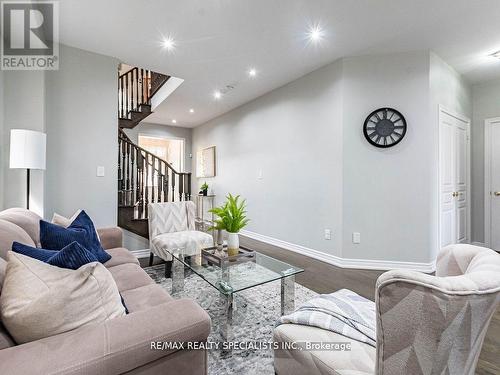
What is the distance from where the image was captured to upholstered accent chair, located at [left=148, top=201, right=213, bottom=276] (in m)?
2.93

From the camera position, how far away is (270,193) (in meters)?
4.68

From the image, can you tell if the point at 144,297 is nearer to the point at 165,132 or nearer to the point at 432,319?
the point at 432,319

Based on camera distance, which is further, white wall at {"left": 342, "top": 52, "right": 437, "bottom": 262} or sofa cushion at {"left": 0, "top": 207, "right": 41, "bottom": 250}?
white wall at {"left": 342, "top": 52, "right": 437, "bottom": 262}

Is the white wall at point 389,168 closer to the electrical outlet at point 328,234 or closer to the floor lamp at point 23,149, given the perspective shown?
the electrical outlet at point 328,234

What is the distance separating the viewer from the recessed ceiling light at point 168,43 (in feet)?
9.77

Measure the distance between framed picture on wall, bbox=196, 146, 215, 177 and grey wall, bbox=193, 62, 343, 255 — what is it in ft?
2.58

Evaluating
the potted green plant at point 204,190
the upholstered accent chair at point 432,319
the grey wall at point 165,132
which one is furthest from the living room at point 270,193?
→ the potted green plant at point 204,190

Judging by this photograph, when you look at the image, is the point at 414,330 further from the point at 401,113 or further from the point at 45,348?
the point at 401,113

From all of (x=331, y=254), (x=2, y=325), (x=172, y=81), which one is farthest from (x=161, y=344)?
(x=172, y=81)

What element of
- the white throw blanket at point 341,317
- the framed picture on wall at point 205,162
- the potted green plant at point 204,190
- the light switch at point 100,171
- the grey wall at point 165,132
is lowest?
Result: the white throw blanket at point 341,317

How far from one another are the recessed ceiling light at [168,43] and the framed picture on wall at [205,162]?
3.37m

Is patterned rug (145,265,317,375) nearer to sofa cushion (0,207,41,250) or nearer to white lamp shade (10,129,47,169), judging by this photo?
sofa cushion (0,207,41,250)

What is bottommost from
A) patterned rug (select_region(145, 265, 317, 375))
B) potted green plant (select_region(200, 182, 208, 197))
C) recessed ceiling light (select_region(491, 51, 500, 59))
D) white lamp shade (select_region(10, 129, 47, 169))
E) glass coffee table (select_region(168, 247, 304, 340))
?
patterned rug (select_region(145, 265, 317, 375))

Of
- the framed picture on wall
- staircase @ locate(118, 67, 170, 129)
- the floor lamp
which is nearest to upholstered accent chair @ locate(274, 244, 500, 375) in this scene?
the floor lamp
